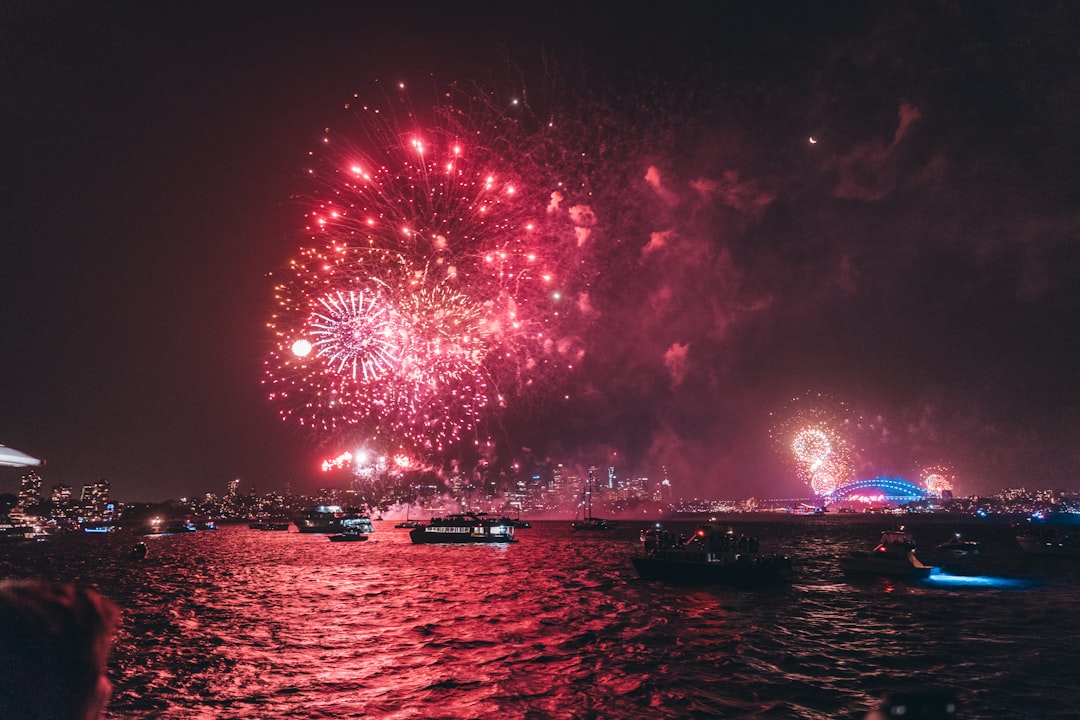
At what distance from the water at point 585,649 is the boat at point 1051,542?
4065cm

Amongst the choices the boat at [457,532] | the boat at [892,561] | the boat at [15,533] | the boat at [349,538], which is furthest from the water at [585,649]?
the boat at [15,533]

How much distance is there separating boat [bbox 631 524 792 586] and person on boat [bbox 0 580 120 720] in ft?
147

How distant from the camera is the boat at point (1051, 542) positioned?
7662 centimetres

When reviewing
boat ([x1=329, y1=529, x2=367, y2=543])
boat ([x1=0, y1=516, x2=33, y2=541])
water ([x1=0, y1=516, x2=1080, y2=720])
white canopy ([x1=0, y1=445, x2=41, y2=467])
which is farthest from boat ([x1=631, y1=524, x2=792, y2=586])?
boat ([x1=0, y1=516, x2=33, y2=541])

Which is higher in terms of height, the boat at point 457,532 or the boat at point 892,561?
the boat at point 892,561

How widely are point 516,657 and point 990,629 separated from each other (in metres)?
23.8

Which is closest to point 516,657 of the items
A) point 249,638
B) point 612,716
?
point 612,716

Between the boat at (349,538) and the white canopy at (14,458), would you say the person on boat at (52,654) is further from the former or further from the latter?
the boat at (349,538)

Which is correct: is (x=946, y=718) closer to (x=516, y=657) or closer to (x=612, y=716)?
(x=612, y=716)

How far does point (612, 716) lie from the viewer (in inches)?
606

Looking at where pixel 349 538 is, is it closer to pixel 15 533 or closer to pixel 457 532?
pixel 457 532

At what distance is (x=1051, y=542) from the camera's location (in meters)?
77.3

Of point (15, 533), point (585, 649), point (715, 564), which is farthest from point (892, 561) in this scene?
point (15, 533)

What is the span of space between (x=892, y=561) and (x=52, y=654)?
197 feet
